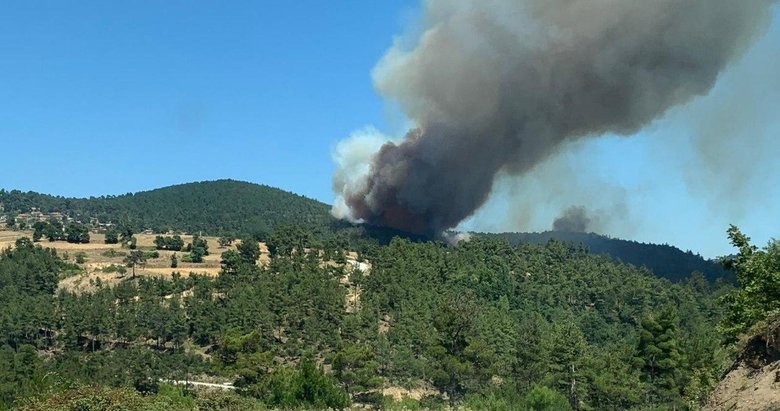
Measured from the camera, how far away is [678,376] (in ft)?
153

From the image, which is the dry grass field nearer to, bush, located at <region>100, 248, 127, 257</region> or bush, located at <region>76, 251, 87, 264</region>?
bush, located at <region>100, 248, 127, 257</region>

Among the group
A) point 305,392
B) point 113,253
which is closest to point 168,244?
point 113,253

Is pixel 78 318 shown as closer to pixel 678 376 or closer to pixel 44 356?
pixel 44 356

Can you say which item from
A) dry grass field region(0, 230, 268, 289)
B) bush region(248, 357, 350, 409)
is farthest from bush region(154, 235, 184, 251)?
bush region(248, 357, 350, 409)

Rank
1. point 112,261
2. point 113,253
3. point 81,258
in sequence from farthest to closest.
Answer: point 113,253, point 112,261, point 81,258

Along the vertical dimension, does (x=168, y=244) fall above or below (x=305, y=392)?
above

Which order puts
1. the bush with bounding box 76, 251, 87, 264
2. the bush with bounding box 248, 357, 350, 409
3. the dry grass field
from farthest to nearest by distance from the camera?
the bush with bounding box 76, 251, 87, 264
the dry grass field
the bush with bounding box 248, 357, 350, 409

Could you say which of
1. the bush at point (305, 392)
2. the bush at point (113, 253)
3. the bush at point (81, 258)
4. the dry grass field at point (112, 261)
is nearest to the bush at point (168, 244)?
the dry grass field at point (112, 261)

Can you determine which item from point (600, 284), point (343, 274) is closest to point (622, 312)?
point (600, 284)

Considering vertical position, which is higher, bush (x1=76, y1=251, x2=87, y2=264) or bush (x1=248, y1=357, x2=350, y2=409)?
bush (x1=76, y1=251, x2=87, y2=264)

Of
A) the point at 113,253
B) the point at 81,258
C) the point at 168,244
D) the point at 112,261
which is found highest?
the point at 168,244

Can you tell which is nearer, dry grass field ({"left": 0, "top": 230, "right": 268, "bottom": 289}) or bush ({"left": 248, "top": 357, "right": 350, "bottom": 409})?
bush ({"left": 248, "top": 357, "right": 350, "bottom": 409})

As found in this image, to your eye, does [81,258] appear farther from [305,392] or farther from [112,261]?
[305,392]

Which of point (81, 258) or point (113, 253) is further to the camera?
point (113, 253)
